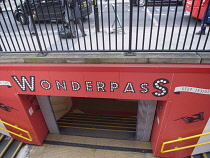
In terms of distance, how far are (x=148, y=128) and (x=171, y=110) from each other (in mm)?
1797

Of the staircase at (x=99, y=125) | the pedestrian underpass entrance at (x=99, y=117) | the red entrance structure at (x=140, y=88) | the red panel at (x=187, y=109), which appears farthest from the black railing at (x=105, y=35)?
the staircase at (x=99, y=125)

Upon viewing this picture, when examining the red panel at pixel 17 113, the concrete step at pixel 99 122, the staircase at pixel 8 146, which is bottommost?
the concrete step at pixel 99 122

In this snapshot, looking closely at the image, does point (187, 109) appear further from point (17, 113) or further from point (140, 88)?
point (17, 113)

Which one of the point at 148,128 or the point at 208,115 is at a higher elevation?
the point at 208,115

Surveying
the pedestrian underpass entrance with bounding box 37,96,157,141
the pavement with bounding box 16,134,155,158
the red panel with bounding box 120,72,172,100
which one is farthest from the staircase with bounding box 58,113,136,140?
the red panel with bounding box 120,72,172,100

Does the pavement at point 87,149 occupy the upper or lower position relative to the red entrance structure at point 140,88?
lower

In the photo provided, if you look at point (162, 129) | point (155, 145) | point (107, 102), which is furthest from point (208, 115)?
point (107, 102)

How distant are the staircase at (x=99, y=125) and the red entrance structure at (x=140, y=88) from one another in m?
1.69

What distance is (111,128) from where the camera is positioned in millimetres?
6691

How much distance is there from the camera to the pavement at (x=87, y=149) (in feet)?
18.9

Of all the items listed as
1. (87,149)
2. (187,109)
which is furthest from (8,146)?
(187,109)

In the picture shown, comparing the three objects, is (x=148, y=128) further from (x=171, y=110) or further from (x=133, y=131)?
(x=171, y=110)

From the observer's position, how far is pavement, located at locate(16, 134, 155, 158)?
5.75 m

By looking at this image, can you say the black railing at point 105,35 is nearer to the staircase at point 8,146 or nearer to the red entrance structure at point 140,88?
the red entrance structure at point 140,88
